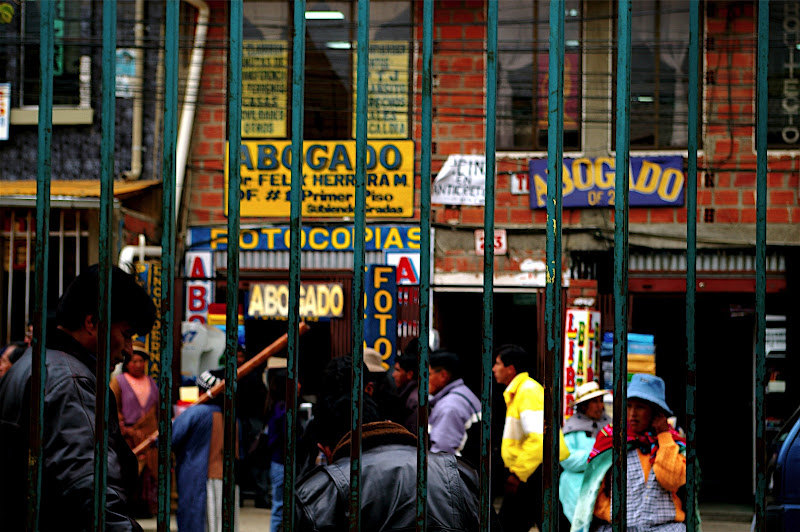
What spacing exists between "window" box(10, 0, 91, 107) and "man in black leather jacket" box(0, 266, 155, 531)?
1019 centimetres

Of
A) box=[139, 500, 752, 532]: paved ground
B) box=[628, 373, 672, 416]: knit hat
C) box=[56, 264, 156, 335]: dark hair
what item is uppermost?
box=[56, 264, 156, 335]: dark hair

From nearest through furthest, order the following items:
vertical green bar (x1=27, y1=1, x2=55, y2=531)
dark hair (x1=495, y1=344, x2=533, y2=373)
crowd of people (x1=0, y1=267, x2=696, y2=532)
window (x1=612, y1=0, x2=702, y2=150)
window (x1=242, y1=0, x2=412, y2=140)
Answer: vertical green bar (x1=27, y1=1, x2=55, y2=531)
crowd of people (x1=0, y1=267, x2=696, y2=532)
dark hair (x1=495, y1=344, x2=533, y2=373)
window (x1=612, y1=0, x2=702, y2=150)
window (x1=242, y1=0, x2=412, y2=140)

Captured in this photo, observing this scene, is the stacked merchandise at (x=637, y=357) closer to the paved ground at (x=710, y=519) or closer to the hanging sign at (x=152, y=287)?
the paved ground at (x=710, y=519)

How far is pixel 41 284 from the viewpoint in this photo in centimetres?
236

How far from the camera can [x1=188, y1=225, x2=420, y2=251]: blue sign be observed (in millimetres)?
12273

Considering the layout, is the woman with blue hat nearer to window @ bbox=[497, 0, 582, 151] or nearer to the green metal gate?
the green metal gate

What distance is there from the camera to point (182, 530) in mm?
7332

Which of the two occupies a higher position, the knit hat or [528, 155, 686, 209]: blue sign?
[528, 155, 686, 209]: blue sign

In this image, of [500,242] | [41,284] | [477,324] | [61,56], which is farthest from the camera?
[477,324]

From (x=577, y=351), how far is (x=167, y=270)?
358 inches

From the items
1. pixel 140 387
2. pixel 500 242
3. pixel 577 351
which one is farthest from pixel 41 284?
pixel 500 242

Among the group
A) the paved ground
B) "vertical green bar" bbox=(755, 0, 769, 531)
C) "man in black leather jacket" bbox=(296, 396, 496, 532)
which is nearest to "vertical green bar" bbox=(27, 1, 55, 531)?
"man in black leather jacket" bbox=(296, 396, 496, 532)

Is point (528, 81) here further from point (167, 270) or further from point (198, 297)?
point (167, 270)

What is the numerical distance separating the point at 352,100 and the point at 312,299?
2598 mm
